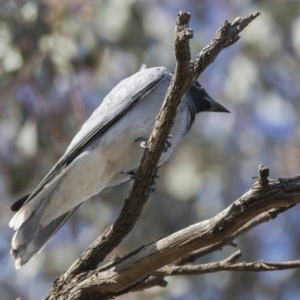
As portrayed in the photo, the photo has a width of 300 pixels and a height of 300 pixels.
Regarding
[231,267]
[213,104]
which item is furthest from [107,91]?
[231,267]

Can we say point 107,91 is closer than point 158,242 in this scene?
No

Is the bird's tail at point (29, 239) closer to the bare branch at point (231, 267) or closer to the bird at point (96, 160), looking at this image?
the bird at point (96, 160)

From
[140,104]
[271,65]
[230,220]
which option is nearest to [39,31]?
[140,104]

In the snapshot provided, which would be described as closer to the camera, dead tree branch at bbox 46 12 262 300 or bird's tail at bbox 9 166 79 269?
dead tree branch at bbox 46 12 262 300

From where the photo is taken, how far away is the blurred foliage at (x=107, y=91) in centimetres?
441

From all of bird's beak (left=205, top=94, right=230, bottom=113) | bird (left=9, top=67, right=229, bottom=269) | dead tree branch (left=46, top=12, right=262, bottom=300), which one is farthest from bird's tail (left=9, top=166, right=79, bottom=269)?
bird's beak (left=205, top=94, right=230, bottom=113)

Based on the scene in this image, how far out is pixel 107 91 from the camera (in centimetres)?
464

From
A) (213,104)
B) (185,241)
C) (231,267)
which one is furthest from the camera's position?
(213,104)

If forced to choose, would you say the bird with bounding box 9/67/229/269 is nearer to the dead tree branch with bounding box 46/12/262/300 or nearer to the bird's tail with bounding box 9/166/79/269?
the bird's tail with bounding box 9/166/79/269

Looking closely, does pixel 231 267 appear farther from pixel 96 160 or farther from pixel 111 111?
pixel 111 111

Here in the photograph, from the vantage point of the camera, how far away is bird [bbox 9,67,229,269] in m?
2.81

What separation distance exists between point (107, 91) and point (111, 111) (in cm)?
157

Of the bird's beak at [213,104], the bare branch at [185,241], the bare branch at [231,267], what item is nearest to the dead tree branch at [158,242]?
the bare branch at [185,241]

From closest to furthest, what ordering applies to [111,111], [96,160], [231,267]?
[231,267] → [96,160] → [111,111]
